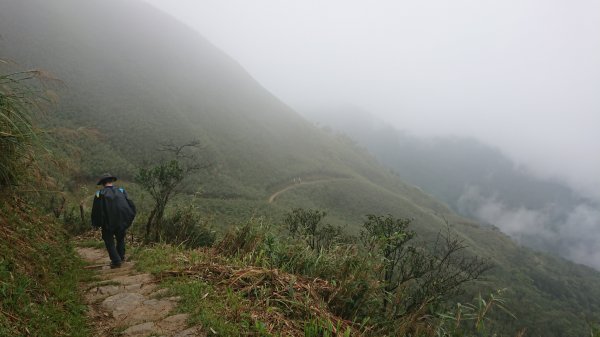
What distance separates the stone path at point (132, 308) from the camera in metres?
4.25

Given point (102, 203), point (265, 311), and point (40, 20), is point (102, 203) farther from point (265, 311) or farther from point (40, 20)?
point (40, 20)

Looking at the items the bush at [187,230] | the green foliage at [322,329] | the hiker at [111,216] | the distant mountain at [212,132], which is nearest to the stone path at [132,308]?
the hiker at [111,216]

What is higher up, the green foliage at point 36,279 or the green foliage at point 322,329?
the green foliage at point 322,329

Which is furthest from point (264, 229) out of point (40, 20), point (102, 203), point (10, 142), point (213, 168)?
point (40, 20)

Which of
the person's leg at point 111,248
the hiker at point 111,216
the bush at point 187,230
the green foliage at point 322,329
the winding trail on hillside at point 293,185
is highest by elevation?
the green foliage at point 322,329

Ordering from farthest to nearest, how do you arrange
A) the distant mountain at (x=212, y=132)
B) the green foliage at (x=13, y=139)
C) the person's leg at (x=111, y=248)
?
the distant mountain at (x=212, y=132) < the person's leg at (x=111, y=248) < the green foliage at (x=13, y=139)

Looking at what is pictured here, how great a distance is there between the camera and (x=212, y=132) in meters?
73.6

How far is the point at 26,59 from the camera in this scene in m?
59.8

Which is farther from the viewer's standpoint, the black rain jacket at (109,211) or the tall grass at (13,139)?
the black rain jacket at (109,211)

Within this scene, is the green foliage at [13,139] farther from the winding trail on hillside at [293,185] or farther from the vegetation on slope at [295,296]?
the winding trail on hillside at [293,185]

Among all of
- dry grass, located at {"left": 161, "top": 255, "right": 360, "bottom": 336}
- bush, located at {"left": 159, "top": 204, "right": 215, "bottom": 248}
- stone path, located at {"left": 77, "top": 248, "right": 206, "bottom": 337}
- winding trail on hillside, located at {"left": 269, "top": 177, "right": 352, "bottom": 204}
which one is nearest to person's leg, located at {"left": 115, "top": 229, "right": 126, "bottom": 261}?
stone path, located at {"left": 77, "top": 248, "right": 206, "bottom": 337}

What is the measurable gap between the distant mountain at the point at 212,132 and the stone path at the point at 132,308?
1314 inches

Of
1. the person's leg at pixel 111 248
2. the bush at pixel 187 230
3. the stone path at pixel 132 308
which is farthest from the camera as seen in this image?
the bush at pixel 187 230

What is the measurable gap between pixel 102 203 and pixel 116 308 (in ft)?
9.29
